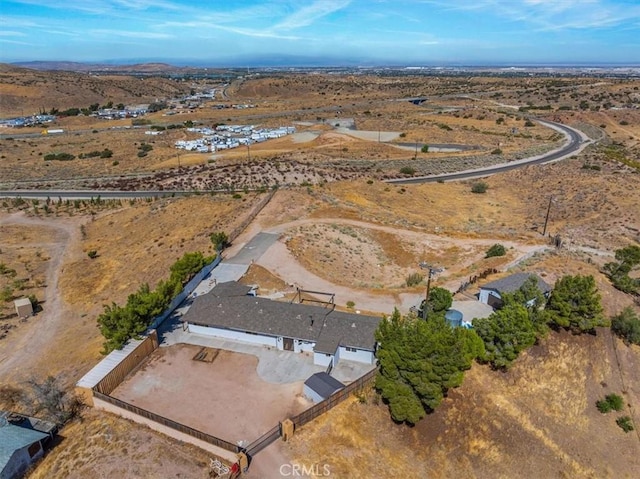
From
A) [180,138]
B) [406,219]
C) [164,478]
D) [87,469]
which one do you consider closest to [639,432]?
[164,478]

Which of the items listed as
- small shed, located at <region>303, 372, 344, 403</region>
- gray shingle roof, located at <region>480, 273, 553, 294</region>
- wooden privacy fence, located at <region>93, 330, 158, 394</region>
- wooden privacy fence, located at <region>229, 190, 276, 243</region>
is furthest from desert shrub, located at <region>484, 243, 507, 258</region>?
wooden privacy fence, located at <region>93, 330, 158, 394</region>

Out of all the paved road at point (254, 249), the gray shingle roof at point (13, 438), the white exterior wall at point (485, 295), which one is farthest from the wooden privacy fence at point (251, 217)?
the gray shingle roof at point (13, 438)

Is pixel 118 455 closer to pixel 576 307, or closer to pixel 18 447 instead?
pixel 18 447

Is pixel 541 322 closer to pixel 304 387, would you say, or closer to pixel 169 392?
pixel 304 387

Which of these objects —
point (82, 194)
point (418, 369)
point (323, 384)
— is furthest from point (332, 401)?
point (82, 194)

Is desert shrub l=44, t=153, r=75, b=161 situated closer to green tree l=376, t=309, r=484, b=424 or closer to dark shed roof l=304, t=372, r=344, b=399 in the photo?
dark shed roof l=304, t=372, r=344, b=399

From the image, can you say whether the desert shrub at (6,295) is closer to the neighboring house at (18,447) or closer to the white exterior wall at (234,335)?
the white exterior wall at (234,335)
